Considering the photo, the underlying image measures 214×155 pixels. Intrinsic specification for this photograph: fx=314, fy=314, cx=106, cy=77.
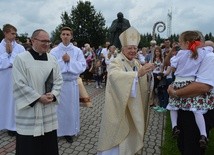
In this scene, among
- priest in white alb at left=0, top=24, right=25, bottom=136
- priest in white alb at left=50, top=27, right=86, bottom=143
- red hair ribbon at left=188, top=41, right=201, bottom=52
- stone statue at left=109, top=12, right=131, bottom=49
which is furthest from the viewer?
stone statue at left=109, top=12, right=131, bottom=49

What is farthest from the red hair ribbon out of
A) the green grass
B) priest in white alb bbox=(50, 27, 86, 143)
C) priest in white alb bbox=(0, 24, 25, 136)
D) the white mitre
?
priest in white alb bbox=(0, 24, 25, 136)

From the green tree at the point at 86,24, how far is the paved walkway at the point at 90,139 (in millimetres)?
33065

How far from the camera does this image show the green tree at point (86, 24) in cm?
4162

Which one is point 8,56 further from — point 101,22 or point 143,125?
point 101,22

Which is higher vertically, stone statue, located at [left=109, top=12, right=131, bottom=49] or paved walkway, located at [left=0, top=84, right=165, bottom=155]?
stone statue, located at [left=109, top=12, right=131, bottom=49]

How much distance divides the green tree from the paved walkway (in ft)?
108

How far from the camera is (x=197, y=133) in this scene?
4133mm

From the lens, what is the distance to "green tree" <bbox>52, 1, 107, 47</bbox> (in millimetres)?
41625

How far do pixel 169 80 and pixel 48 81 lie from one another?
5682 mm

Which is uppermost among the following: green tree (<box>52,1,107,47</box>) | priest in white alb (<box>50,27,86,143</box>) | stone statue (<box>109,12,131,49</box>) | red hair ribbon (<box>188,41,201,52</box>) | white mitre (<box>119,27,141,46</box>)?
green tree (<box>52,1,107,47</box>)

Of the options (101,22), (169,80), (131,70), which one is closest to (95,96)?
(169,80)

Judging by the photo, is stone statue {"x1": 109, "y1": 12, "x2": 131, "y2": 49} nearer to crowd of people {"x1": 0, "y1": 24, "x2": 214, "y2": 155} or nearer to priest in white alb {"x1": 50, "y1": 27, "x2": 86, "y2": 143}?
priest in white alb {"x1": 50, "y1": 27, "x2": 86, "y2": 143}

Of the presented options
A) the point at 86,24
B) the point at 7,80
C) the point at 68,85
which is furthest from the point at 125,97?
the point at 86,24

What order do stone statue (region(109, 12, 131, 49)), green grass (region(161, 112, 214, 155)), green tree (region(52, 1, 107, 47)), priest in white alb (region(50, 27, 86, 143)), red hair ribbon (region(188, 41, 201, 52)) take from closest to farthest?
red hair ribbon (region(188, 41, 201, 52)) < green grass (region(161, 112, 214, 155)) < priest in white alb (region(50, 27, 86, 143)) < stone statue (region(109, 12, 131, 49)) < green tree (region(52, 1, 107, 47))
